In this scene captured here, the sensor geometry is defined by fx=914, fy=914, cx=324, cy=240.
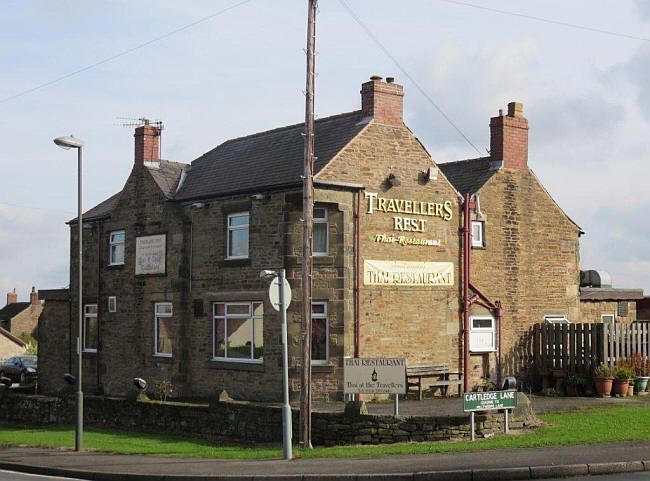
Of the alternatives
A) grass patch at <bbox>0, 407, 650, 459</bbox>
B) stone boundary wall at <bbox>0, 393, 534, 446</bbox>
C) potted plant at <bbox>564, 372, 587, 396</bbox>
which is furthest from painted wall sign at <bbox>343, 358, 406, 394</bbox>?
potted plant at <bbox>564, 372, 587, 396</bbox>

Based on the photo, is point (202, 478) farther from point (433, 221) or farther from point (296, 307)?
point (433, 221)

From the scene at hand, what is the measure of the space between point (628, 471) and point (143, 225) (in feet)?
64.4

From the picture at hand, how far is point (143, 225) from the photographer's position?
100ft

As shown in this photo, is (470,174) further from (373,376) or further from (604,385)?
(373,376)

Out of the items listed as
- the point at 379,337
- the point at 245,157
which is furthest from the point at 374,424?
the point at 245,157

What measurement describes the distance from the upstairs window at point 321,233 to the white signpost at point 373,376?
5.90m

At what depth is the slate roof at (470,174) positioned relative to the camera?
29391 millimetres

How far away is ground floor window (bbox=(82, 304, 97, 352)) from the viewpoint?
109ft

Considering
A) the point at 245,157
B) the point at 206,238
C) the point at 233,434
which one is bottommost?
the point at 233,434

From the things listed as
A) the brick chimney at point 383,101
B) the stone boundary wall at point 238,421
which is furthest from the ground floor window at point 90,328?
the brick chimney at point 383,101

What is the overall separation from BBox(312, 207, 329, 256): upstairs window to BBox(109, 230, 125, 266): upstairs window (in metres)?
9.83

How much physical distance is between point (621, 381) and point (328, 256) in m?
Answer: 8.93

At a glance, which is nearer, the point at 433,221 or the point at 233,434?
the point at 233,434

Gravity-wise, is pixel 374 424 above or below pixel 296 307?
below
